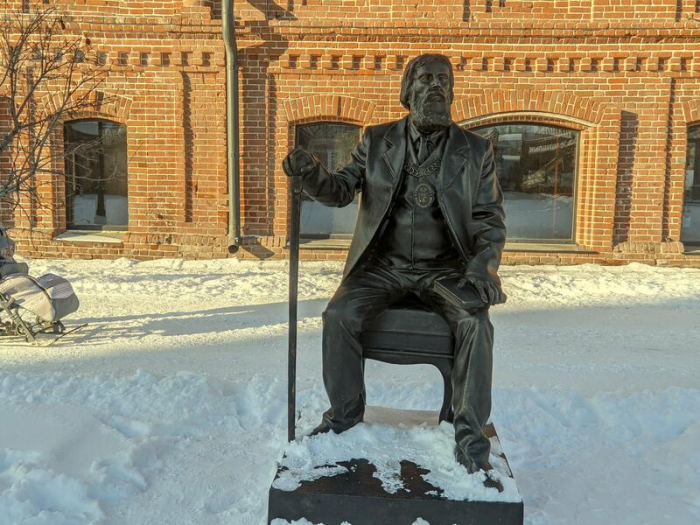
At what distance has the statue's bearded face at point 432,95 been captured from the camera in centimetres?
317

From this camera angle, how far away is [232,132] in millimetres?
9273

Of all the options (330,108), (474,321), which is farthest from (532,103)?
(474,321)

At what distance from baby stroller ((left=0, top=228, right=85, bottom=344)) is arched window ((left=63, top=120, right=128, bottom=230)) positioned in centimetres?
409

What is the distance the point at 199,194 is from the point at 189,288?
7.42 feet

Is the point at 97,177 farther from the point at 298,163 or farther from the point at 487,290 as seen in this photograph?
the point at 487,290

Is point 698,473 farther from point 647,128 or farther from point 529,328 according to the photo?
point 647,128

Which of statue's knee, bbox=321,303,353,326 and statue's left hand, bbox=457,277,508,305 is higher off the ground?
statue's left hand, bbox=457,277,508,305

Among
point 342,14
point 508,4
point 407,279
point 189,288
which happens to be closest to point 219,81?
point 342,14

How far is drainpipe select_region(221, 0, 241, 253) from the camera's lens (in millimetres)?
8922

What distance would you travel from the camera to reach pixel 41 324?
600 centimetres

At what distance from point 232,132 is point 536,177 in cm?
457

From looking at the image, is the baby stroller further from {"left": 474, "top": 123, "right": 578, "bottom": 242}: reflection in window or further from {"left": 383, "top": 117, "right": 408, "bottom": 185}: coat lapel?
{"left": 474, "top": 123, "right": 578, "bottom": 242}: reflection in window

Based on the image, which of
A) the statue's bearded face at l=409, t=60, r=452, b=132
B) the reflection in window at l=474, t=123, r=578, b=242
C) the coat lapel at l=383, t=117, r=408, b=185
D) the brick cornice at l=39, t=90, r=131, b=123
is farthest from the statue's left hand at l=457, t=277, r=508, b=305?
the brick cornice at l=39, t=90, r=131, b=123

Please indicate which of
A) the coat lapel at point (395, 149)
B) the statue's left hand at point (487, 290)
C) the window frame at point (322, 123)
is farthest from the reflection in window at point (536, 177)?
the statue's left hand at point (487, 290)
